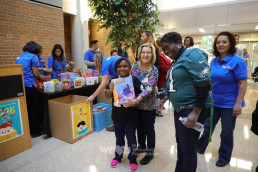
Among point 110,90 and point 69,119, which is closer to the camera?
point 110,90

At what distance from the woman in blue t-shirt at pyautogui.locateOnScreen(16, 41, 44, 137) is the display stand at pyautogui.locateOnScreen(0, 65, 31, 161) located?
16.4 inches

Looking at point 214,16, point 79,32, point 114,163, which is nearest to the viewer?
point 114,163

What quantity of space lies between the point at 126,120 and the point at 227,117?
1177 millimetres

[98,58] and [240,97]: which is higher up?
[98,58]

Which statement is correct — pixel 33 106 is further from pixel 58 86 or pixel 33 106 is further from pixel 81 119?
pixel 81 119

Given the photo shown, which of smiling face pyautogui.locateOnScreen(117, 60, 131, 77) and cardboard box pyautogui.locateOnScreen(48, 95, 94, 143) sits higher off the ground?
smiling face pyautogui.locateOnScreen(117, 60, 131, 77)

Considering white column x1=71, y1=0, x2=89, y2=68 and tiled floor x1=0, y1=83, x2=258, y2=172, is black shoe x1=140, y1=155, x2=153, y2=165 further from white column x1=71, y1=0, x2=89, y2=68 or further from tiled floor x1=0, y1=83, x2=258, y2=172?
white column x1=71, y1=0, x2=89, y2=68

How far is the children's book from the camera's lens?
1.77m

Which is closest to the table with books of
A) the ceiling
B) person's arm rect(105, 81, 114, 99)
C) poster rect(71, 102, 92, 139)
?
poster rect(71, 102, 92, 139)

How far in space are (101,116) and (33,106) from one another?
114 centimetres

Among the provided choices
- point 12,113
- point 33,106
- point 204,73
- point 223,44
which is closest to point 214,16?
point 223,44

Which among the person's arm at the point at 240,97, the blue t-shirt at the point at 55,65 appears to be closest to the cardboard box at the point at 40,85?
the blue t-shirt at the point at 55,65

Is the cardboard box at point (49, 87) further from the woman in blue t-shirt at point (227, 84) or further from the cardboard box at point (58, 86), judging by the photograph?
the woman in blue t-shirt at point (227, 84)

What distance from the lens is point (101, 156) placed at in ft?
7.31
